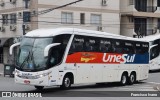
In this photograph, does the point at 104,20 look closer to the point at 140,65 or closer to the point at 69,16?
the point at 69,16

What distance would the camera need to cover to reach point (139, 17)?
5838cm

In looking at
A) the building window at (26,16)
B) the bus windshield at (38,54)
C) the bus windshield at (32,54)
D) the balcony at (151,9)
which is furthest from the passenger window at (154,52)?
the bus windshield at (32,54)

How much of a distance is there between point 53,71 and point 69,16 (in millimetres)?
29260

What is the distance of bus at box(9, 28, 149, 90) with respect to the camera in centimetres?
2112

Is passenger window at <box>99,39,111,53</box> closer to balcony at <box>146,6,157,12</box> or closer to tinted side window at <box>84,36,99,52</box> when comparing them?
tinted side window at <box>84,36,99,52</box>

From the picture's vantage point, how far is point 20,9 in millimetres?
49625

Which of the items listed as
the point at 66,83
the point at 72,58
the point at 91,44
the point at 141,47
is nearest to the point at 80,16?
the point at 141,47

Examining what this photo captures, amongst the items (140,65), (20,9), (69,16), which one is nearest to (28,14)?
(20,9)

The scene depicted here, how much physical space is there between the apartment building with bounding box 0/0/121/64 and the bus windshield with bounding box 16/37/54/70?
22.7 metres

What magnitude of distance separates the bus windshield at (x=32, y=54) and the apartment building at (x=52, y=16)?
2273 cm

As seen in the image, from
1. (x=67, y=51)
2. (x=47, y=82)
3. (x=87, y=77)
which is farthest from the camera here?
(x=87, y=77)

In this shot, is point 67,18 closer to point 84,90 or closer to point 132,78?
point 132,78

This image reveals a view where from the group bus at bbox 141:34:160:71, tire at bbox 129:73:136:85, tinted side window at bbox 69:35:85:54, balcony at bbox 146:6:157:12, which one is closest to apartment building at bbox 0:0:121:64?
balcony at bbox 146:6:157:12

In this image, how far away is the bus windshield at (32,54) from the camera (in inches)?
830
